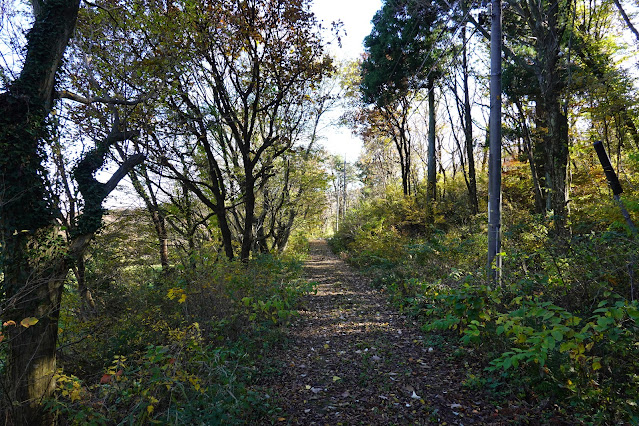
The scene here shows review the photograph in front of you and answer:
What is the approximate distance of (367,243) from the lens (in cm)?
1463

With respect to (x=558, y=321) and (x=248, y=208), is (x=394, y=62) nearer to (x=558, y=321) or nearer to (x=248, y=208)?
(x=248, y=208)

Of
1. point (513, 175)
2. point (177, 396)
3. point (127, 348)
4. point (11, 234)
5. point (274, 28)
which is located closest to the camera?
point (177, 396)

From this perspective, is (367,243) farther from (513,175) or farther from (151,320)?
(151,320)

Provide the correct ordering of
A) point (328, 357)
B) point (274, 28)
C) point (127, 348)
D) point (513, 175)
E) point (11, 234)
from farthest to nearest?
point (513, 175) → point (274, 28) → point (127, 348) → point (328, 357) → point (11, 234)

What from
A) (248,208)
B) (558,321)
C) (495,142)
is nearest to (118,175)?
(248,208)

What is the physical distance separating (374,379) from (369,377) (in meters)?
0.09

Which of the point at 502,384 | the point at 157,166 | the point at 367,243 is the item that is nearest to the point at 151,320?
the point at 157,166

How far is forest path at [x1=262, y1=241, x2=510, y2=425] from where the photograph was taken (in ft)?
11.0

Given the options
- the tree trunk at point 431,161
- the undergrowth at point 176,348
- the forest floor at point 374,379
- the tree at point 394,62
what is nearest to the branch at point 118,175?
the undergrowth at point 176,348

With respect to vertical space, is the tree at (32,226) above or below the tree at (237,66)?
below

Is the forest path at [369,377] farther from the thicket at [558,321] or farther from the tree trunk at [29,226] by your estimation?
the tree trunk at [29,226]

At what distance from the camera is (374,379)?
13.5 ft

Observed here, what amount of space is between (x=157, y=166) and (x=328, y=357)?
8.09 m

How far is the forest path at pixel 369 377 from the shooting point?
132 inches
